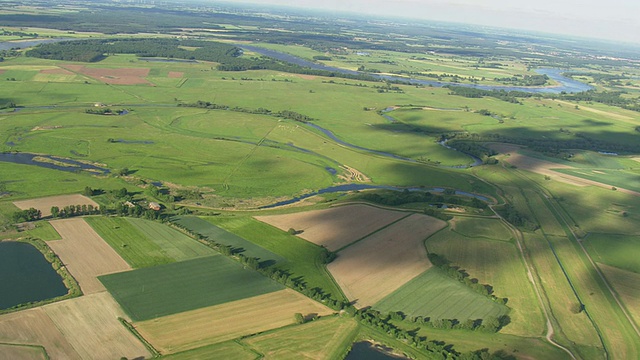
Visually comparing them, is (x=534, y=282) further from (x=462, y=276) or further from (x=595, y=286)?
(x=462, y=276)

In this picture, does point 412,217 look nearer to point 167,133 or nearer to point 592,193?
point 592,193

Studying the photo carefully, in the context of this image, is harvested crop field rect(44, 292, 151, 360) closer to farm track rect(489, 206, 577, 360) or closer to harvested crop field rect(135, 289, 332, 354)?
harvested crop field rect(135, 289, 332, 354)

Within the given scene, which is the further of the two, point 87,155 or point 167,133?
point 167,133

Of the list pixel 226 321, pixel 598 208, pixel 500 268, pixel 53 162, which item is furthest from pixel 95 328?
pixel 598 208

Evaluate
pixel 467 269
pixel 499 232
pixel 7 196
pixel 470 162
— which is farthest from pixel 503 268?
pixel 7 196

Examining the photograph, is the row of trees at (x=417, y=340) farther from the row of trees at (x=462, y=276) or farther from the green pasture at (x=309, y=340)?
the row of trees at (x=462, y=276)
